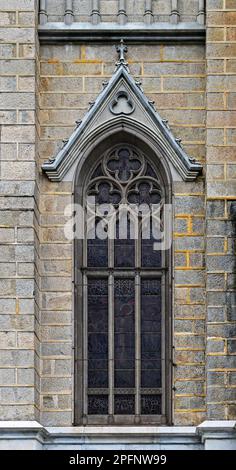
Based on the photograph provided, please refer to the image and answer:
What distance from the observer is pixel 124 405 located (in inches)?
867

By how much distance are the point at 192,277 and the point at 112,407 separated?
2091mm

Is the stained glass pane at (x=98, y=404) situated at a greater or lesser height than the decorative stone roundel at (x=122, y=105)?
lesser

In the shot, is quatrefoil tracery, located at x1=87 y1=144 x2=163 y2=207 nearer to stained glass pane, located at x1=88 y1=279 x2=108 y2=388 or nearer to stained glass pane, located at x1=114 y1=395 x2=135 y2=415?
stained glass pane, located at x1=88 y1=279 x2=108 y2=388

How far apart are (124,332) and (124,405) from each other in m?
1.00

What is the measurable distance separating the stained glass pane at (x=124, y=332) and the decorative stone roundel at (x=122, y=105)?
7.75 feet

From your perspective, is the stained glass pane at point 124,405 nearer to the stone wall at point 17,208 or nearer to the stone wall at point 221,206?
the stone wall at point 221,206

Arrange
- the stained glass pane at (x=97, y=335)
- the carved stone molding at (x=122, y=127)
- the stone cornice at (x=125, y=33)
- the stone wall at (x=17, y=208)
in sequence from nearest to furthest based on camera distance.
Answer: the stone wall at (x=17, y=208) < the stained glass pane at (x=97, y=335) < the carved stone molding at (x=122, y=127) < the stone cornice at (x=125, y=33)

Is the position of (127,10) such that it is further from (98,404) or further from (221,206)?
(98,404)

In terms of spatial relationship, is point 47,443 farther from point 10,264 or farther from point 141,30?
point 141,30

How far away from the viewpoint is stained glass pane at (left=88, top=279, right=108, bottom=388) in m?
22.0

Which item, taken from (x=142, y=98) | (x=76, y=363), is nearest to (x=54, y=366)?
(x=76, y=363)

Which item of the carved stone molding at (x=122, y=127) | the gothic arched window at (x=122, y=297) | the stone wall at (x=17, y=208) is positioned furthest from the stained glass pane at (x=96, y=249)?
the stone wall at (x=17, y=208)

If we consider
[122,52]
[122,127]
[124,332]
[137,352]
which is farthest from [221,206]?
[122,52]

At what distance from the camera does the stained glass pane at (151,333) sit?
2206cm
